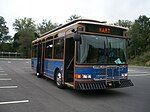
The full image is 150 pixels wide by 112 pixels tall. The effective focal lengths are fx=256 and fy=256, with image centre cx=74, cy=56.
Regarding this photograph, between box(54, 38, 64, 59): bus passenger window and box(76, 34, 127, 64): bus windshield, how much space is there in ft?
7.23

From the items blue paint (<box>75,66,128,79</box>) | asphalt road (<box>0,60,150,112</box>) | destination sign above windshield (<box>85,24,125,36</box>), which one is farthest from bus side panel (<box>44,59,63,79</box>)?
destination sign above windshield (<box>85,24,125,36</box>)

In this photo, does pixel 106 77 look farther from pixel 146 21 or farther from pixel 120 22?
pixel 120 22

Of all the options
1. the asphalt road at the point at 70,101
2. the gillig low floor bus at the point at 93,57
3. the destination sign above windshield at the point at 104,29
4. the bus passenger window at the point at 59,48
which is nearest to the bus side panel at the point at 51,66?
the gillig low floor bus at the point at 93,57

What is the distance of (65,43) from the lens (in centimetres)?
1180

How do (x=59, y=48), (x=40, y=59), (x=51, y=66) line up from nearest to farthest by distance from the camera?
(x=59, y=48) < (x=51, y=66) < (x=40, y=59)

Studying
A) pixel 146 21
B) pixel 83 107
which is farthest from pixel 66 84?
pixel 146 21

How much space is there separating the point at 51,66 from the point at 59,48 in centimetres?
167

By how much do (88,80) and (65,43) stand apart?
254cm

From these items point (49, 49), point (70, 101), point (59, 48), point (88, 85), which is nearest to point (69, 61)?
point (59, 48)

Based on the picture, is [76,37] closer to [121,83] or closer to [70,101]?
[70,101]

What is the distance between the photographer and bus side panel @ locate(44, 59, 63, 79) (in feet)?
40.8

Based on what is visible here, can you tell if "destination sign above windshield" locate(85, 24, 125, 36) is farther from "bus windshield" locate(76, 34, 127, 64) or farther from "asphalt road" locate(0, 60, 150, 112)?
"asphalt road" locate(0, 60, 150, 112)

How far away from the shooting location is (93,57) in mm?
10273

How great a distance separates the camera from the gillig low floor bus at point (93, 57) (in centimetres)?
1005
